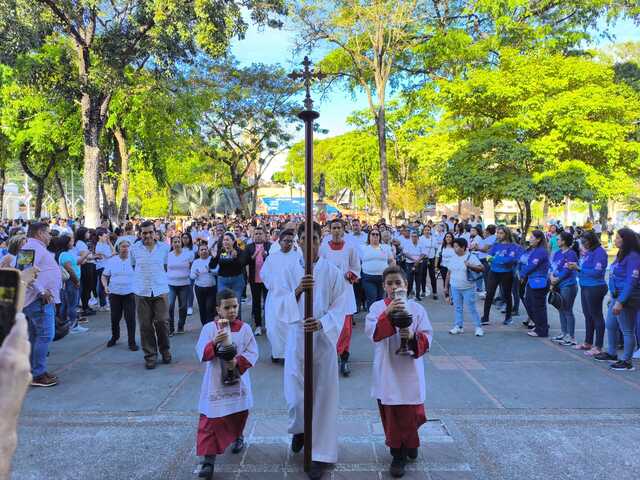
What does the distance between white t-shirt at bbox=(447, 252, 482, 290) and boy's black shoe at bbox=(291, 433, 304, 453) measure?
510 cm

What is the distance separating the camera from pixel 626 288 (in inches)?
241

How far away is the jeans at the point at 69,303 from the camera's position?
8.27m

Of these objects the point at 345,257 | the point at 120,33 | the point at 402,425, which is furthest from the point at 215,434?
the point at 120,33

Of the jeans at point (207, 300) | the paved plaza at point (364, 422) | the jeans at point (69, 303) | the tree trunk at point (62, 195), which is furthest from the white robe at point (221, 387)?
the tree trunk at point (62, 195)

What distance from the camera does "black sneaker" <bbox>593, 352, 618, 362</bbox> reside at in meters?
6.73

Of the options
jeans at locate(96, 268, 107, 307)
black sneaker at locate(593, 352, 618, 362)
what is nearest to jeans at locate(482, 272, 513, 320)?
black sneaker at locate(593, 352, 618, 362)

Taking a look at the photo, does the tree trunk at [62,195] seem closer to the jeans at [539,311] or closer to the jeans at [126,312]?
the jeans at [126,312]

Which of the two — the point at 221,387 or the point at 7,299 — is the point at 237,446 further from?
the point at 7,299

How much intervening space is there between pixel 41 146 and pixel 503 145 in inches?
743

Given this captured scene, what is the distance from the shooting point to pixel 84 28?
618 inches

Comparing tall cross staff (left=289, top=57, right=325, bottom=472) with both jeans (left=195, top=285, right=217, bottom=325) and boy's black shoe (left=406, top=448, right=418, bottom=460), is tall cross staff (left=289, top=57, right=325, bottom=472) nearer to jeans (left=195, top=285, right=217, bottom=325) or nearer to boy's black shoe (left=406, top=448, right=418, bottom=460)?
boy's black shoe (left=406, top=448, right=418, bottom=460)

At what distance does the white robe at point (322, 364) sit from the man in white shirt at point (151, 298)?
3.27m

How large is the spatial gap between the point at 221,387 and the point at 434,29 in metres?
22.0

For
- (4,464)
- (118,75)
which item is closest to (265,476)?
(4,464)
